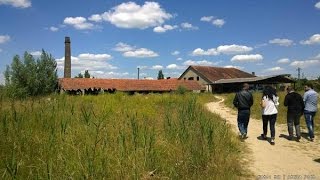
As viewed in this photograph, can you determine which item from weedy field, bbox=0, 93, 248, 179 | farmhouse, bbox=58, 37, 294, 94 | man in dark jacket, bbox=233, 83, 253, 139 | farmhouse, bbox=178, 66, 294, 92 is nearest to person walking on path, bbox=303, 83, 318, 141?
man in dark jacket, bbox=233, 83, 253, 139

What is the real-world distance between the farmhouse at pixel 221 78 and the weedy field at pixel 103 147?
4874 cm

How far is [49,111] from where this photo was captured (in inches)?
299

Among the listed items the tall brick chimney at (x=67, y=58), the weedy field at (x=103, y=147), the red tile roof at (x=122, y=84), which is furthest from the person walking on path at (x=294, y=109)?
the tall brick chimney at (x=67, y=58)

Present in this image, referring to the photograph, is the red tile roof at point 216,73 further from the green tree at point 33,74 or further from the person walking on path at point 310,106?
the person walking on path at point 310,106

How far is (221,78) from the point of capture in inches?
2608

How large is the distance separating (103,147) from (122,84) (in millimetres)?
50126

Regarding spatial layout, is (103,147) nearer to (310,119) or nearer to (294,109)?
(294,109)

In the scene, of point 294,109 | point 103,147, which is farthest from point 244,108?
point 103,147

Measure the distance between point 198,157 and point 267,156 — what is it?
110 inches

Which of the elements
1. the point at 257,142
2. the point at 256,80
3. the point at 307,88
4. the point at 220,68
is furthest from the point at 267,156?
the point at 220,68

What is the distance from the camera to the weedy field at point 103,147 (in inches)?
209

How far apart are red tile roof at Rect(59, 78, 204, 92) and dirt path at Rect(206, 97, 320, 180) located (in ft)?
134

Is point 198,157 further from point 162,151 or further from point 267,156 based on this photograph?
point 267,156

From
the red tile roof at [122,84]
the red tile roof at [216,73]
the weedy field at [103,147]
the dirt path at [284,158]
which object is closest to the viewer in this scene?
the weedy field at [103,147]
